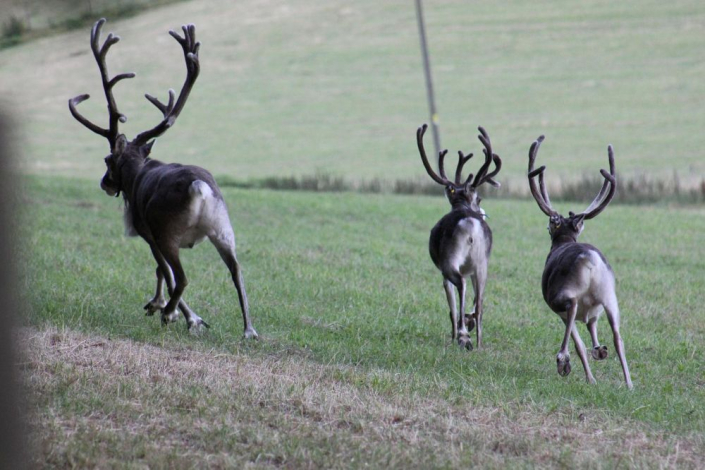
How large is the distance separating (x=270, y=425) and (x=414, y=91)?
5775 centimetres

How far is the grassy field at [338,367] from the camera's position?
5594mm

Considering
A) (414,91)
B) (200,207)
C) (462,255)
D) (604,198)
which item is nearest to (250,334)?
(200,207)

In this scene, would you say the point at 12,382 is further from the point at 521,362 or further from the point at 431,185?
the point at 431,185

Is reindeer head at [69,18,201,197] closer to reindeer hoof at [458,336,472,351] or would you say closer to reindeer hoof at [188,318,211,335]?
reindeer hoof at [188,318,211,335]

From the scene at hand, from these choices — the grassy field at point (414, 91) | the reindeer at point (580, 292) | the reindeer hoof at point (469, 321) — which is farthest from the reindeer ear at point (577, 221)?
the grassy field at point (414, 91)

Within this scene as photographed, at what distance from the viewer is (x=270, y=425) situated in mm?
5926

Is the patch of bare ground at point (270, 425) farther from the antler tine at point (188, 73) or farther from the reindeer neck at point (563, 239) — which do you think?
the antler tine at point (188, 73)

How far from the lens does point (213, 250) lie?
16.2 m

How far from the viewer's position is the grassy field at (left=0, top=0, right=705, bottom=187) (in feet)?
153

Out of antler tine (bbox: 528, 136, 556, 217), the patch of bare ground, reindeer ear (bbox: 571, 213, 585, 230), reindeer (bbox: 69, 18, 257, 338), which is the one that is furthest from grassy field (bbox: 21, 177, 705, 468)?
antler tine (bbox: 528, 136, 556, 217)

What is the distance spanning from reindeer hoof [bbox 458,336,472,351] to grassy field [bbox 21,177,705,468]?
0.54ft

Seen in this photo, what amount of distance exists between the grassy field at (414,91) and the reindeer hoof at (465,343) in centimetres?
2581

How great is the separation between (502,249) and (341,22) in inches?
2196

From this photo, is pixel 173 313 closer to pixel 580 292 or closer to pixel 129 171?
pixel 129 171
